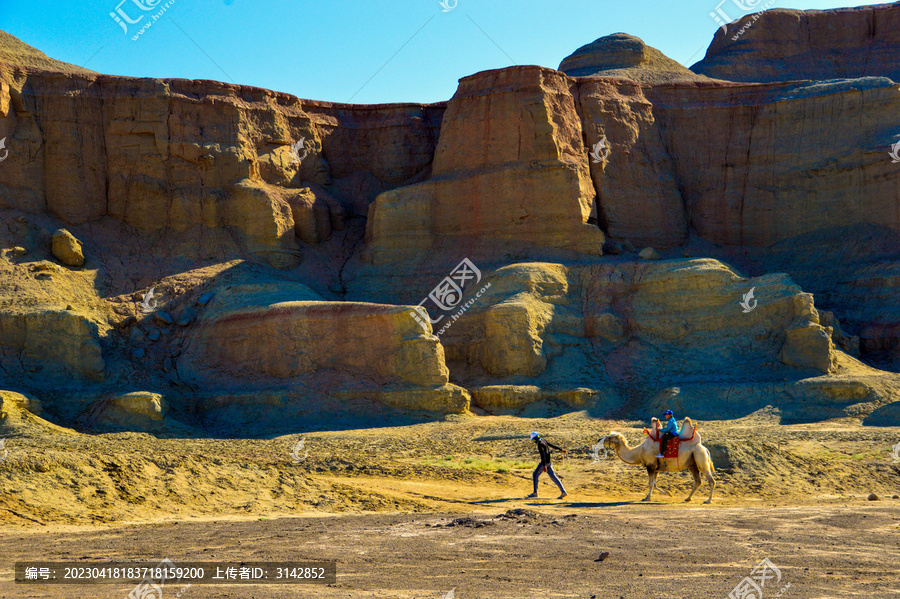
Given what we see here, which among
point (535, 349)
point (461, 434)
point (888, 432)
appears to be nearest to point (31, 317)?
point (461, 434)

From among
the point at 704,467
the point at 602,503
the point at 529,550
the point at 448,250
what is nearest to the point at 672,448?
the point at 704,467

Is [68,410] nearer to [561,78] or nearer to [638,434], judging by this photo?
[638,434]

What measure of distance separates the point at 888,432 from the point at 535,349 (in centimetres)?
1410

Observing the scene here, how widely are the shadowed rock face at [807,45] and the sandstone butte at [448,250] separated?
9.08 metres

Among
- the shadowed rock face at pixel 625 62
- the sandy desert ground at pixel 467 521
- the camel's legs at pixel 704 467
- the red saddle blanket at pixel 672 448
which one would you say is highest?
the shadowed rock face at pixel 625 62

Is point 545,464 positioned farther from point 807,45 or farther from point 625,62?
point 807,45

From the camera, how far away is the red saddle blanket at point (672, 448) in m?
18.2

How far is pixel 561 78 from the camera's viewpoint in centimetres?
5041

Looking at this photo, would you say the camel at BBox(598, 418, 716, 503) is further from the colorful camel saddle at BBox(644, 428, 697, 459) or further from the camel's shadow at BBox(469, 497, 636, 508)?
the camel's shadow at BBox(469, 497, 636, 508)

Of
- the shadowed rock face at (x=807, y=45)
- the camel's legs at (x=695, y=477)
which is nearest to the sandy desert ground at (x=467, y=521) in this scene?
the camel's legs at (x=695, y=477)

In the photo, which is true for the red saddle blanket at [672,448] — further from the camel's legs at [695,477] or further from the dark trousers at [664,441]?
the camel's legs at [695,477]

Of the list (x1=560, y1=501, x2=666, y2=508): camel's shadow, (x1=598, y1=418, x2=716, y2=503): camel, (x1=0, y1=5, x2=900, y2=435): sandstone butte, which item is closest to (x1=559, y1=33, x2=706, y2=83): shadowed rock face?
(x1=0, y1=5, x2=900, y2=435): sandstone butte

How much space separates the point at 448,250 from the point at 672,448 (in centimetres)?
2974
